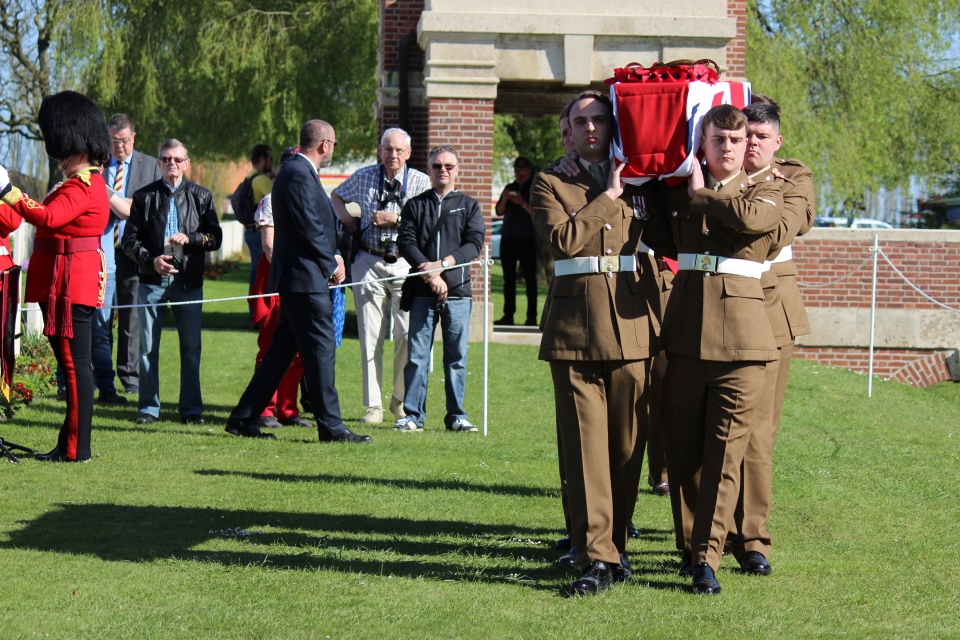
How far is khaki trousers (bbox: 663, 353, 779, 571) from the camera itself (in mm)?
5559

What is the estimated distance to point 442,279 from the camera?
9.65 m

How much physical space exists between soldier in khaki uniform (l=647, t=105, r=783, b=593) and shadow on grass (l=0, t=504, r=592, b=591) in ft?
2.74

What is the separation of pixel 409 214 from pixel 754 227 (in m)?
4.62

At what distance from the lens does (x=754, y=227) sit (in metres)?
5.45

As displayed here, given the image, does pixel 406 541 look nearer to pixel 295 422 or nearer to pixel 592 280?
pixel 592 280

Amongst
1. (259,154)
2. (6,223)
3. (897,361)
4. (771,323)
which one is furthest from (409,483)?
(897,361)

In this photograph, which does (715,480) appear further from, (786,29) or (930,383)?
(786,29)

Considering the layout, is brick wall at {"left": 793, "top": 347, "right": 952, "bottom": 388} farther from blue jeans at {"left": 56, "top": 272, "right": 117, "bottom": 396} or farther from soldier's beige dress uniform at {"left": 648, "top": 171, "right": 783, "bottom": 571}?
soldier's beige dress uniform at {"left": 648, "top": 171, "right": 783, "bottom": 571}

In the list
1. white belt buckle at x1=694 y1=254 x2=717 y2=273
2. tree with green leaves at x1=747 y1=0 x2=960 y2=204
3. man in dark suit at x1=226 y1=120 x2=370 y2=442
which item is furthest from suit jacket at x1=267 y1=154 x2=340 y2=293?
tree with green leaves at x1=747 y1=0 x2=960 y2=204

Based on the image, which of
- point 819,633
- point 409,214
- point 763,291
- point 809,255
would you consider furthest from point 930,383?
point 819,633

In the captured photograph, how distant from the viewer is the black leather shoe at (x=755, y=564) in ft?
19.1

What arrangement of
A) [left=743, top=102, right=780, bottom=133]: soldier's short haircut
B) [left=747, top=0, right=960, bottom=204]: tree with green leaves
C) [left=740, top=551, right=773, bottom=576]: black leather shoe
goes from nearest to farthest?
[left=740, top=551, right=773, bottom=576]: black leather shoe, [left=743, top=102, right=780, bottom=133]: soldier's short haircut, [left=747, top=0, right=960, bottom=204]: tree with green leaves

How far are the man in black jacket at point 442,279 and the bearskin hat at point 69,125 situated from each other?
265cm

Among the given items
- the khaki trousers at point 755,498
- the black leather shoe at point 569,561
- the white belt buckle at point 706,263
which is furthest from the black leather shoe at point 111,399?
the white belt buckle at point 706,263
